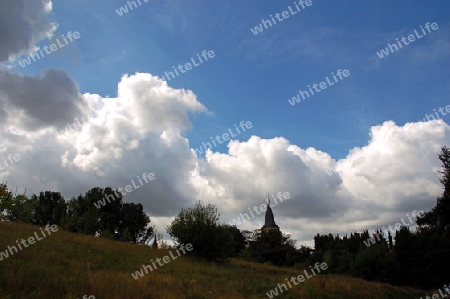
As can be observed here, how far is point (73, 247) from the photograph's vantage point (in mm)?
25172

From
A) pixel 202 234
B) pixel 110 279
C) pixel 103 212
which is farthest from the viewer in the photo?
pixel 103 212

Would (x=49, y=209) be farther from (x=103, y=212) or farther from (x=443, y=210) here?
(x=443, y=210)

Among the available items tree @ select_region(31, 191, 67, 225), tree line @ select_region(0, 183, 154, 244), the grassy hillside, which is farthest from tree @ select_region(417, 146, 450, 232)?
tree @ select_region(31, 191, 67, 225)

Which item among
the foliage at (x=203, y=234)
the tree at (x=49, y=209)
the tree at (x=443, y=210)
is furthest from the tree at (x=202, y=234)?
the tree at (x=49, y=209)

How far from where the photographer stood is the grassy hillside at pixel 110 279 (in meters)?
12.8

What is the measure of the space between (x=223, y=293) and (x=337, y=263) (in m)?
57.8


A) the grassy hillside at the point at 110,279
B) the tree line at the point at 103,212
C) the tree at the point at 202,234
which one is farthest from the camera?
the tree line at the point at 103,212

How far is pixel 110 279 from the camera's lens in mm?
15617

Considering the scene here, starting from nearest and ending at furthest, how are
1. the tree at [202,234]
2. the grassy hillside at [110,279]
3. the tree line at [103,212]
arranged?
1. the grassy hillside at [110,279]
2. the tree at [202,234]
3. the tree line at [103,212]

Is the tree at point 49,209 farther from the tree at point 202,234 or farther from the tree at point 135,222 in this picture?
the tree at point 202,234

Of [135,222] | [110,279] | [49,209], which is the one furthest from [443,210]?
[49,209]

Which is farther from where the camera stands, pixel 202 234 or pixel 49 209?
pixel 49 209

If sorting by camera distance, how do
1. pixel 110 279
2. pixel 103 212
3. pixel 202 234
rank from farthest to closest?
pixel 103 212, pixel 202 234, pixel 110 279

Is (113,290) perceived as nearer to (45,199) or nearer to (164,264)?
(164,264)
